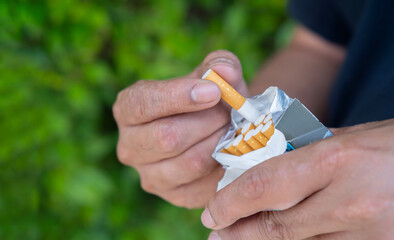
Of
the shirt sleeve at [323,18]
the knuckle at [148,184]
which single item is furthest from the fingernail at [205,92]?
the shirt sleeve at [323,18]

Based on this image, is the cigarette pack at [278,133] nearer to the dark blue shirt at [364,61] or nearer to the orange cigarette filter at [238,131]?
the orange cigarette filter at [238,131]

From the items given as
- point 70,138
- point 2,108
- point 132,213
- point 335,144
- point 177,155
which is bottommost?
point 132,213

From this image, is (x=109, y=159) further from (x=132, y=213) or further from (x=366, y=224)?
(x=366, y=224)

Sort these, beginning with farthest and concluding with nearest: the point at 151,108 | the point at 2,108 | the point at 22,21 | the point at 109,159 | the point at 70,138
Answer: the point at 109,159 → the point at 70,138 → the point at 2,108 → the point at 22,21 → the point at 151,108

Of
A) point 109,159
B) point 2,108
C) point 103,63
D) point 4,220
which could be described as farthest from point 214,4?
point 4,220

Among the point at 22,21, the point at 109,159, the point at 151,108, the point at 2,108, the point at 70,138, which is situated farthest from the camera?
the point at 109,159

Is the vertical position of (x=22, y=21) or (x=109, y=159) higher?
(x=22, y=21)
